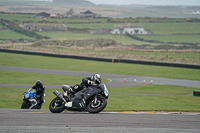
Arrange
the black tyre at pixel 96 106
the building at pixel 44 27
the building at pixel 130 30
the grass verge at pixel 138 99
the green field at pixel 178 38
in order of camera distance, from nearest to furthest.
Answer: the black tyre at pixel 96 106
the grass verge at pixel 138 99
the green field at pixel 178 38
the building at pixel 44 27
the building at pixel 130 30

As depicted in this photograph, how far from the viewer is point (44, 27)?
12544cm

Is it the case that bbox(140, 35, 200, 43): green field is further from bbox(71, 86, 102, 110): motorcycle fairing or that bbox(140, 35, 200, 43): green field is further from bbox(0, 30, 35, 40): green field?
bbox(71, 86, 102, 110): motorcycle fairing

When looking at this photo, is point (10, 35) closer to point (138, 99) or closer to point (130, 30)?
point (130, 30)

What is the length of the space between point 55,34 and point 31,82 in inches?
3545

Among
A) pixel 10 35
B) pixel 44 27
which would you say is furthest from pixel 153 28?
pixel 10 35

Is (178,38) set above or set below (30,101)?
below

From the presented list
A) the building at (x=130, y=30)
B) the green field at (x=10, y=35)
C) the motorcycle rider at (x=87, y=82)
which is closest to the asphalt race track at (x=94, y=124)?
the motorcycle rider at (x=87, y=82)

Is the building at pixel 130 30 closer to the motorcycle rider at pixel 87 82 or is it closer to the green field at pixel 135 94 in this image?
the green field at pixel 135 94

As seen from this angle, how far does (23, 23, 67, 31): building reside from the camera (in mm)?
120938

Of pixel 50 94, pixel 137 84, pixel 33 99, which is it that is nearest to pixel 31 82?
pixel 50 94

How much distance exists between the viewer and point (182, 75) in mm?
41000

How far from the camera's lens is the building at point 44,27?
397ft

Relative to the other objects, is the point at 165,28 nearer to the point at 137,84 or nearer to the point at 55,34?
the point at 55,34

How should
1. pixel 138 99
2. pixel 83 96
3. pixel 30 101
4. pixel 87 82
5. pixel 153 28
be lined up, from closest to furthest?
pixel 83 96 < pixel 87 82 < pixel 30 101 < pixel 138 99 < pixel 153 28
